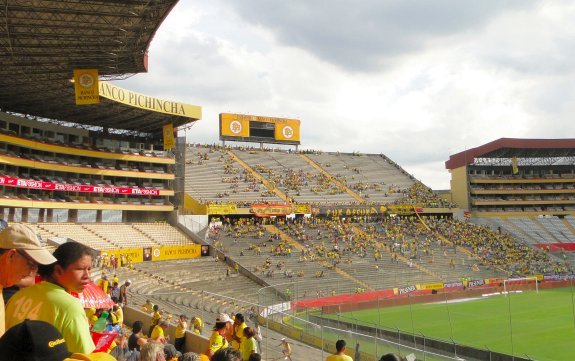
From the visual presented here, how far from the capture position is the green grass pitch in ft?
81.3

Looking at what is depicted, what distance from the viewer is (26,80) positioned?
36312mm

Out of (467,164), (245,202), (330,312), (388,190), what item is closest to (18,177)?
(245,202)

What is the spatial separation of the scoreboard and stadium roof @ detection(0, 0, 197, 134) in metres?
36.2

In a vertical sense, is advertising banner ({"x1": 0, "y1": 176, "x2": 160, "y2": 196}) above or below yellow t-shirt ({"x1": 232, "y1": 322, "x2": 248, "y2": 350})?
above

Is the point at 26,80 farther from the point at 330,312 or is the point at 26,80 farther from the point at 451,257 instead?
the point at 451,257

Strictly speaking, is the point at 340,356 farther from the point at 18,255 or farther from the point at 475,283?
the point at 475,283

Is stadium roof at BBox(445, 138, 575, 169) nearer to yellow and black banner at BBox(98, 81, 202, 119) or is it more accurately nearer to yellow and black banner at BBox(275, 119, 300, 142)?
yellow and black banner at BBox(275, 119, 300, 142)

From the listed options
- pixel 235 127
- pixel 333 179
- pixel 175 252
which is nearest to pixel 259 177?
pixel 333 179

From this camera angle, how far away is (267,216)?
56500mm

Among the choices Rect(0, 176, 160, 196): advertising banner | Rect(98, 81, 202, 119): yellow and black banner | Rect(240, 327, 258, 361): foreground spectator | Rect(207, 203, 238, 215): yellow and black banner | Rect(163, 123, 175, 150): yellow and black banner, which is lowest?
Rect(240, 327, 258, 361): foreground spectator

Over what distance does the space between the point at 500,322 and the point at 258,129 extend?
5490cm

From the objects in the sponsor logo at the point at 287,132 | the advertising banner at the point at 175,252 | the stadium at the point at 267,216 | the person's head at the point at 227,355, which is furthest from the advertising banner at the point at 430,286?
the person's head at the point at 227,355

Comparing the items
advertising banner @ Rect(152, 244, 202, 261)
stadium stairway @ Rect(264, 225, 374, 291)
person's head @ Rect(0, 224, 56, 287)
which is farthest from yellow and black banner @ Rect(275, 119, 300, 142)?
person's head @ Rect(0, 224, 56, 287)

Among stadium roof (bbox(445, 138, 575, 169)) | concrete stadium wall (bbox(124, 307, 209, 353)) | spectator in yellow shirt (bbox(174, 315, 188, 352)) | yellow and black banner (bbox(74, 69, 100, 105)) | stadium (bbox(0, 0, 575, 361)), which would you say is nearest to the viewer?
spectator in yellow shirt (bbox(174, 315, 188, 352))
